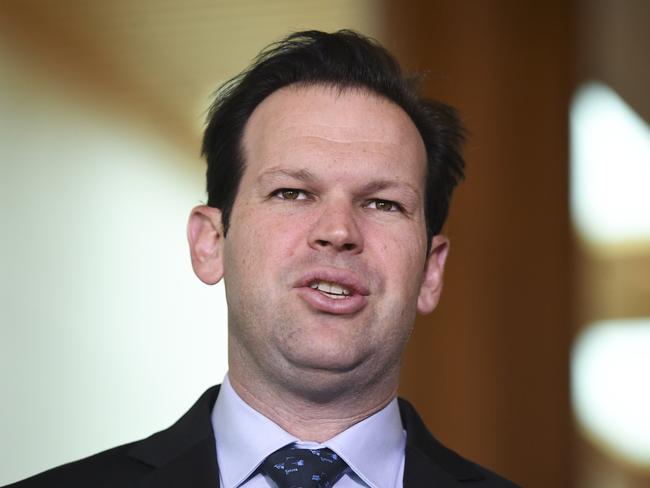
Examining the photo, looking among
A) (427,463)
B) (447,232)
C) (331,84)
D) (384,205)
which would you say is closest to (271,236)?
(384,205)

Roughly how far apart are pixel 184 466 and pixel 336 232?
491mm

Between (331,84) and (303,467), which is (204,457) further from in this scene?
(331,84)

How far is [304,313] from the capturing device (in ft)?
6.80

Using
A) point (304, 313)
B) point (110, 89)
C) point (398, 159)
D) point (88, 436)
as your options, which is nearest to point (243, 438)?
point (304, 313)

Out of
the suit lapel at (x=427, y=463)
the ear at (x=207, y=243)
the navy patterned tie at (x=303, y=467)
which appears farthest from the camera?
the ear at (x=207, y=243)

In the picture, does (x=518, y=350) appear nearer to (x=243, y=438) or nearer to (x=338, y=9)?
(x=338, y=9)

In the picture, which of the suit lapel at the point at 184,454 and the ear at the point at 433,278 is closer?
the suit lapel at the point at 184,454

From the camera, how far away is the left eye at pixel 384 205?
221cm

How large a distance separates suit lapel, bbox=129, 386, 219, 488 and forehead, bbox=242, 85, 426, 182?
1.59 feet

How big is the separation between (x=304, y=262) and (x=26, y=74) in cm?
187

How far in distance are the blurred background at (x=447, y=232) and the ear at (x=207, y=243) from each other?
124cm

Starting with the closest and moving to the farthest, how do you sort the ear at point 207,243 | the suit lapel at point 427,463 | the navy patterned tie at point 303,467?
the navy patterned tie at point 303,467 → the suit lapel at point 427,463 → the ear at point 207,243

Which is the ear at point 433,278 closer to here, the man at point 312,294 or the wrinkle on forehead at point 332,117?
the man at point 312,294

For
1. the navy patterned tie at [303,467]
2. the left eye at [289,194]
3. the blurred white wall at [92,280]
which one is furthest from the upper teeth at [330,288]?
the blurred white wall at [92,280]
